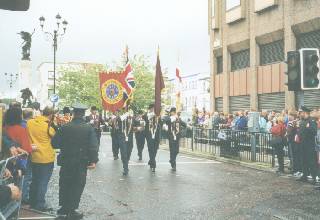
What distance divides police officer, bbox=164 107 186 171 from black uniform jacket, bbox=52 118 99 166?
780 centimetres

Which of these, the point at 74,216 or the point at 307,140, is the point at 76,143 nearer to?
the point at 74,216

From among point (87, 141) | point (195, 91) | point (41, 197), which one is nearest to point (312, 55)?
point (87, 141)

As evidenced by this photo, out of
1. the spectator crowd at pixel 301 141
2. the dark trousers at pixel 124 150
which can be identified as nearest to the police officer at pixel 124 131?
the dark trousers at pixel 124 150

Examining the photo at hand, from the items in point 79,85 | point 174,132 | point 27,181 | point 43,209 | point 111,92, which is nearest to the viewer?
point 43,209

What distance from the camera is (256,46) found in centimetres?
3183

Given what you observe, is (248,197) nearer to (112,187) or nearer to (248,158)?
(112,187)

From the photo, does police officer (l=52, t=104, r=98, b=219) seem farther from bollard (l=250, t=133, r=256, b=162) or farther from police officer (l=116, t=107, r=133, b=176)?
bollard (l=250, t=133, r=256, b=162)

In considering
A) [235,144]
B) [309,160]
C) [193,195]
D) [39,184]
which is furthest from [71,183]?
[235,144]

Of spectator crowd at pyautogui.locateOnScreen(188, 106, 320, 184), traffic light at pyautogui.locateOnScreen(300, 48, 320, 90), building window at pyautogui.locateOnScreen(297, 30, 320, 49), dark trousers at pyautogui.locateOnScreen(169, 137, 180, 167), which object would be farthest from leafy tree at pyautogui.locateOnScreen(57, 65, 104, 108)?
traffic light at pyautogui.locateOnScreen(300, 48, 320, 90)

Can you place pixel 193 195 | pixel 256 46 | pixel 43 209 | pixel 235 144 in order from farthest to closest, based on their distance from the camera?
pixel 256 46 < pixel 235 144 < pixel 193 195 < pixel 43 209

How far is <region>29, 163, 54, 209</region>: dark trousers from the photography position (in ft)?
31.1

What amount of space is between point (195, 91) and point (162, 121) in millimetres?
89683

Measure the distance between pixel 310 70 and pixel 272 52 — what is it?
17998 millimetres

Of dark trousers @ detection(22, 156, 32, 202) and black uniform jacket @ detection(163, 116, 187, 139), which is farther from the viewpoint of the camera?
black uniform jacket @ detection(163, 116, 187, 139)
